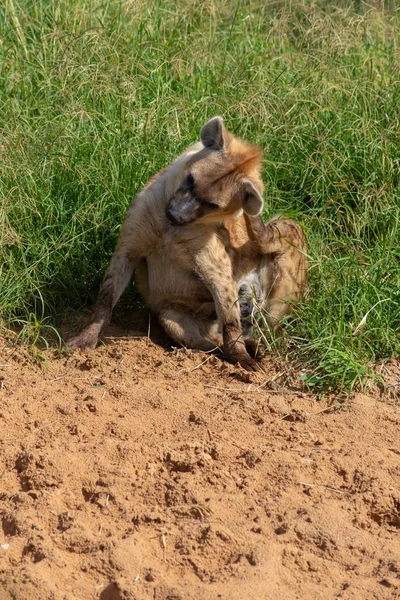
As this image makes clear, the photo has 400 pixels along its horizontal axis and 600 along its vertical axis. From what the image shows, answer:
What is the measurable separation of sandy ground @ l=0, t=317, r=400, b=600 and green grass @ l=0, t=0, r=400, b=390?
493mm

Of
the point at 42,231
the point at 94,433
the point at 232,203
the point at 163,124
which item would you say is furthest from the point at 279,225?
the point at 94,433

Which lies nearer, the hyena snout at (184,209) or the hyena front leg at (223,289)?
the hyena snout at (184,209)

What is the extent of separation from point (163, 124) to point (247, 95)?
648 mm

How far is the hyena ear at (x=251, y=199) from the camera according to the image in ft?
16.1

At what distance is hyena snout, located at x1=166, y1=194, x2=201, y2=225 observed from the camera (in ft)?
16.1

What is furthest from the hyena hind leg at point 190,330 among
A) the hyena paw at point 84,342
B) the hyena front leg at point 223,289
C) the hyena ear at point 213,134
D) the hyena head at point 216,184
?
the hyena ear at point 213,134

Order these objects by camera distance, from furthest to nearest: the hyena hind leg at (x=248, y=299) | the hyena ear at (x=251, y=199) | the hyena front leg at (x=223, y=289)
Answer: the hyena hind leg at (x=248, y=299) < the hyena front leg at (x=223, y=289) < the hyena ear at (x=251, y=199)

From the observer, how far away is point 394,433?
435 cm

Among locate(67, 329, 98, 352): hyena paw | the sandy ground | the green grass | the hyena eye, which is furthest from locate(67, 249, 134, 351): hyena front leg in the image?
the hyena eye

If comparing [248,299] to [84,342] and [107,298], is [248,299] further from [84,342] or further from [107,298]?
[84,342]

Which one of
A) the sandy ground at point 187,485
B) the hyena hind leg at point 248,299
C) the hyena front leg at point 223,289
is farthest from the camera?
the hyena hind leg at point 248,299

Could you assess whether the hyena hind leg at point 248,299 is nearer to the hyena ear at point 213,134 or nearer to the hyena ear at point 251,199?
the hyena ear at point 251,199

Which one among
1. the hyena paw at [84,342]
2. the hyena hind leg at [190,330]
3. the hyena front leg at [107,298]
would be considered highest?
the hyena front leg at [107,298]

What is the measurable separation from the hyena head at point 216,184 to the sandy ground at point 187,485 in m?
0.86
